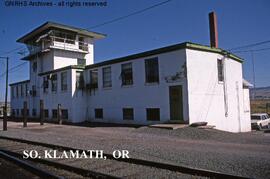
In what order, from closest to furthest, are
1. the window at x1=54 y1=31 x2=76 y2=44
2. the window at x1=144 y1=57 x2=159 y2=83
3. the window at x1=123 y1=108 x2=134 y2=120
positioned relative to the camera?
the window at x1=144 y1=57 x2=159 y2=83 < the window at x1=123 y1=108 x2=134 y2=120 < the window at x1=54 y1=31 x2=76 y2=44

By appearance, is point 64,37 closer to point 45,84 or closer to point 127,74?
point 45,84

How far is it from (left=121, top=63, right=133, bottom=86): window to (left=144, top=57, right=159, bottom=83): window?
5.62 feet

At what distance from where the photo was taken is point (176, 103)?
669 inches

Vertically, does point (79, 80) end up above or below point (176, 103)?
above

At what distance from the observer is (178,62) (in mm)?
16781

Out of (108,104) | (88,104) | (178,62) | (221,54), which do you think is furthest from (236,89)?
(88,104)

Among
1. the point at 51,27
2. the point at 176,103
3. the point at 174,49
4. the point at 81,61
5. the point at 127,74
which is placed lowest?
the point at 176,103

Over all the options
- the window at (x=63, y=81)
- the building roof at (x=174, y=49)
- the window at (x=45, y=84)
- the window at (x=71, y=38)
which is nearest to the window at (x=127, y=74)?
the building roof at (x=174, y=49)

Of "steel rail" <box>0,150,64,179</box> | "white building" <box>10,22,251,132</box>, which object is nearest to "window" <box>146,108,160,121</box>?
"white building" <box>10,22,251,132</box>

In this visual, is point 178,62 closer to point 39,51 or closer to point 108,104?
point 108,104

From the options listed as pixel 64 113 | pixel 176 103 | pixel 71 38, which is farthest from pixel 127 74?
pixel 71 38

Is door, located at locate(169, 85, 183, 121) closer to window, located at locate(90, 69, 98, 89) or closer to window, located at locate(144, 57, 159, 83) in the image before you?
window, located at locate(144, 57, 159, 83)

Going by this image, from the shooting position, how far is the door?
16781mm

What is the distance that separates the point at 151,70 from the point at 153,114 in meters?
3.32
